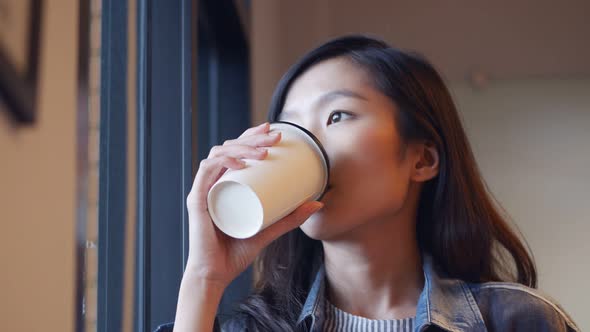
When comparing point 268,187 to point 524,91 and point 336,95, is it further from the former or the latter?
point 524,91

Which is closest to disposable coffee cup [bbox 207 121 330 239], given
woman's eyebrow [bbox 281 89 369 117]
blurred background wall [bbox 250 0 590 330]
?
woman's eyebrow [bbox 281 89 369 117]

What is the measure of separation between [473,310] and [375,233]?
0.18 metres

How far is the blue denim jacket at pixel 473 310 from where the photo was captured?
0.91m

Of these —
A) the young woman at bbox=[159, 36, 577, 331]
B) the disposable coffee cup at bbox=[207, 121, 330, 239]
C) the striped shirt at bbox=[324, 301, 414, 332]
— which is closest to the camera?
the disposable coffee cup at bbox=[207, 121, 330, 239]

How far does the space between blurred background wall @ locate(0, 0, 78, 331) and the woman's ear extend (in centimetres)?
58

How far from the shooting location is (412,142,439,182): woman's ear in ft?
3.23

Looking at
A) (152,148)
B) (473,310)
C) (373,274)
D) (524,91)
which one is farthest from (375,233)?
(524,91)

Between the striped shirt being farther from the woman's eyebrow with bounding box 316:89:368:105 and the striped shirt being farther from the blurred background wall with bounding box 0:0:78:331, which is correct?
the blurred background wall with bounding box 0:0:78:331

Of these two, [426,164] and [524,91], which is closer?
[426,164]

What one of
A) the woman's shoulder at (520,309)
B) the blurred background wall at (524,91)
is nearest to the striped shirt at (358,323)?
the woman's shoulder at (520,309)

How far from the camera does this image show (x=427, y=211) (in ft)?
3.47

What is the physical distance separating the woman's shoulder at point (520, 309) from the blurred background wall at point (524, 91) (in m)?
2.26

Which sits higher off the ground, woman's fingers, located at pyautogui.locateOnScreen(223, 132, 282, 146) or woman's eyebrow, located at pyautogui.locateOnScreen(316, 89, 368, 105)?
woman's eyebrow, located at pyautogui.locateOnScreen(316, 89, 368, 105)

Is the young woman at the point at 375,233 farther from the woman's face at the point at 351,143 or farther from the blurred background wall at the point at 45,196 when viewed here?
the blurred background wall at the point at 45,196
